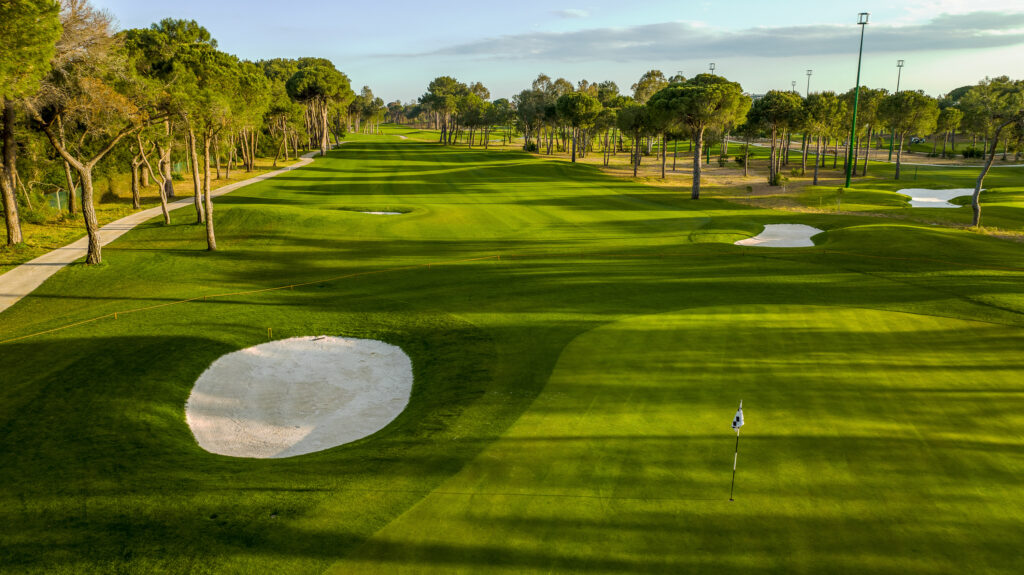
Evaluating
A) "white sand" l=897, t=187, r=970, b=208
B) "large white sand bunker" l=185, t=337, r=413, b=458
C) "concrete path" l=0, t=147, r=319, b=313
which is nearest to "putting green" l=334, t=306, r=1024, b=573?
"large white sand bunker" l=185, t=337, r=413, b=458

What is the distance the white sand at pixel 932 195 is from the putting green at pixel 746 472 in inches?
1816

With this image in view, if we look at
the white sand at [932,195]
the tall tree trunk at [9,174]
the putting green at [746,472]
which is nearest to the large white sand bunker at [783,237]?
the putting green at [746,472]

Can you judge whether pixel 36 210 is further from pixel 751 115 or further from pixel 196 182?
pixel 751 115

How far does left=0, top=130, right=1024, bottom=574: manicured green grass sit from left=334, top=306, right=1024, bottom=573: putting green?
5 cm

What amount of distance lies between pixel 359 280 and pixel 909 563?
22.6 m

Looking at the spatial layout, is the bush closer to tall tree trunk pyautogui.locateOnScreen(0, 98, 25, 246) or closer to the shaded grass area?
the shaded grass area

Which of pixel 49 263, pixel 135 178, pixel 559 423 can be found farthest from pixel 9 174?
pixel 559 423

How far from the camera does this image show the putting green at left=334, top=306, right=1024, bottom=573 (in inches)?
313

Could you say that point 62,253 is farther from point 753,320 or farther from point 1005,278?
point 1005,278

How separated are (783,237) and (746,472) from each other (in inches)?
1169

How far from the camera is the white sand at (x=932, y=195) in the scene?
52787 millimetres

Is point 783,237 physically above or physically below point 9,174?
below

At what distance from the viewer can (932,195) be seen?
58562 mm

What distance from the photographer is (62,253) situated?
3078 centimetres
